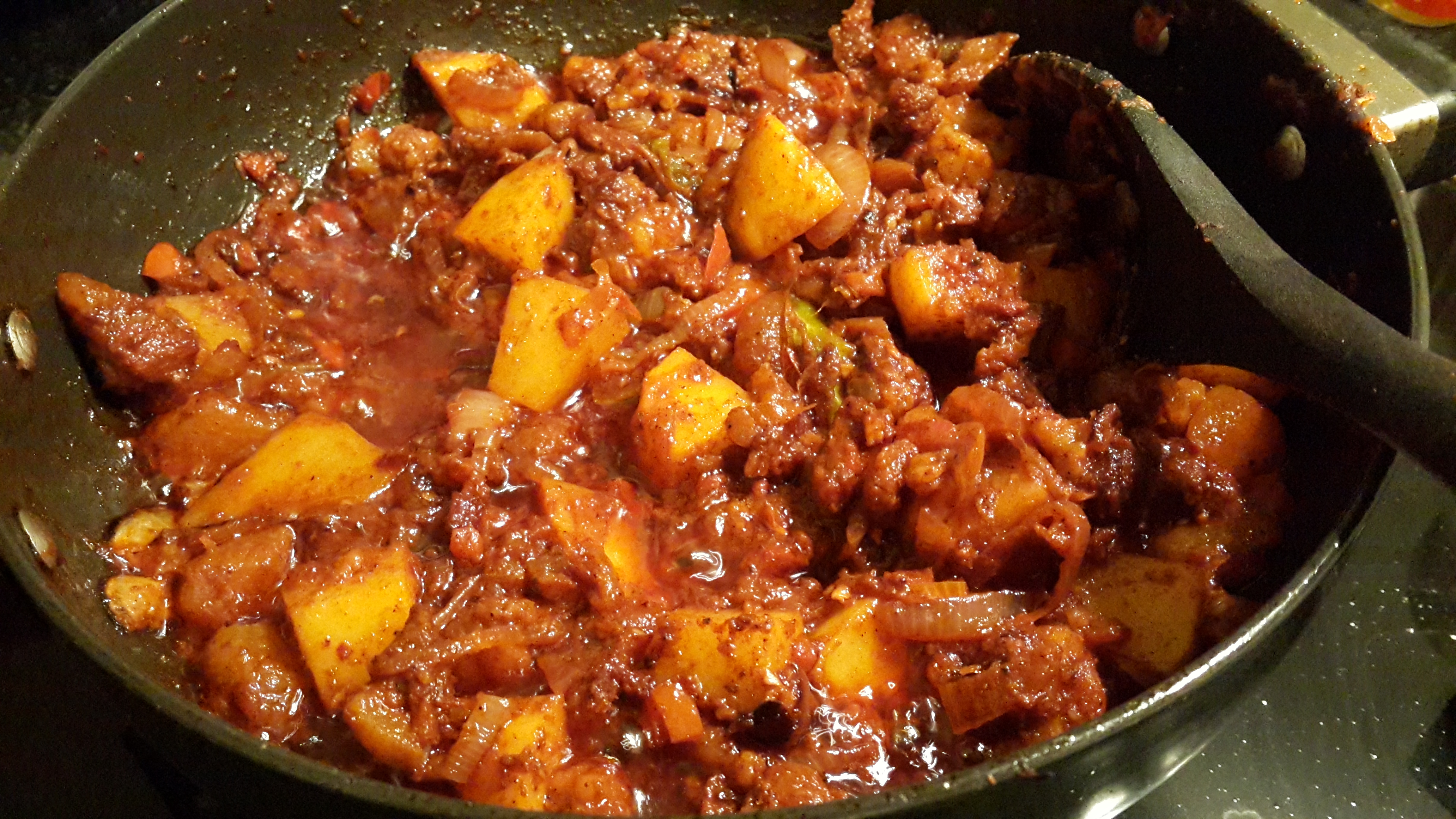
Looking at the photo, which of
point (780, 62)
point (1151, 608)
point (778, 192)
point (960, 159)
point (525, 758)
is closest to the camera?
point (525, 758)

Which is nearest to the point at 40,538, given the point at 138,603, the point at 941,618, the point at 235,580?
the point at 138,603

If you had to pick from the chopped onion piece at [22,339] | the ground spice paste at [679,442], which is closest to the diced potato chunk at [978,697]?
the ground spice paste at [679,442]

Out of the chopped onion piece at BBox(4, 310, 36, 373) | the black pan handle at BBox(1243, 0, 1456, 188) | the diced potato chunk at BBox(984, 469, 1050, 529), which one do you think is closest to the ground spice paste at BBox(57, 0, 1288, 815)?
the diced potato chunk at BBox(984, 469, 1050, 529)

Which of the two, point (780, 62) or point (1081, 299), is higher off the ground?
point (780, 62)

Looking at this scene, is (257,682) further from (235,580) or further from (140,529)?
(140,529)

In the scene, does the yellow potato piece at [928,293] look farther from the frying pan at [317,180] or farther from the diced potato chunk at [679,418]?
the frying pan at [317,180]

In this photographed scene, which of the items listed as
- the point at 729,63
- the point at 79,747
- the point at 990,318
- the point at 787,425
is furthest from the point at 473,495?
the point at 729,63

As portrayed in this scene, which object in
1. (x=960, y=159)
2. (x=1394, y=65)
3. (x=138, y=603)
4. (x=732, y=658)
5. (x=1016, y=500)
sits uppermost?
(x=1394, y=65)
